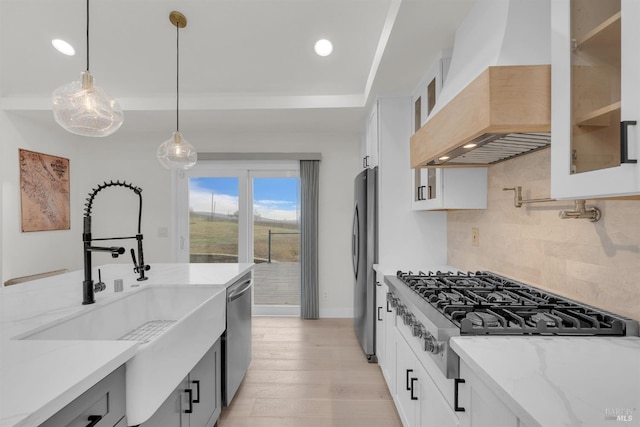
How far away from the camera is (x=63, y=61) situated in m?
3.09

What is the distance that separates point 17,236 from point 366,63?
4.24 meters

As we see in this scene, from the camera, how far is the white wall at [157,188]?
4.32 m

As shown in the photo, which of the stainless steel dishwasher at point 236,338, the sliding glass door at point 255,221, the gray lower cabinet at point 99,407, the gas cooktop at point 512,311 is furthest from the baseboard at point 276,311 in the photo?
the gray lower cabinet at point 99,407

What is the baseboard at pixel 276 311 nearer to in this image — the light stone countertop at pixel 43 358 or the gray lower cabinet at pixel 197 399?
the gray lower cabinet at pixel 197 399

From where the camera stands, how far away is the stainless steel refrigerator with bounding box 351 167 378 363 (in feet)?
9.61

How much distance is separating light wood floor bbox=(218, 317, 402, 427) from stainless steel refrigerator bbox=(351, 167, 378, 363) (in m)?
0.24

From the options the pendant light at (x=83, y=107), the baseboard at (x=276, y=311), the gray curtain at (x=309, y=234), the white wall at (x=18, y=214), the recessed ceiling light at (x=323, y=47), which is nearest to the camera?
the pendant light at (x=83, y=107)

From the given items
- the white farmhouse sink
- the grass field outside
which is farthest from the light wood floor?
the grass field outside

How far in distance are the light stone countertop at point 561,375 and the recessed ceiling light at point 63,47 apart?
12.6 feet

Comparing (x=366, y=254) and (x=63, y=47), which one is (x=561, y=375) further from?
(x=63, y=47)

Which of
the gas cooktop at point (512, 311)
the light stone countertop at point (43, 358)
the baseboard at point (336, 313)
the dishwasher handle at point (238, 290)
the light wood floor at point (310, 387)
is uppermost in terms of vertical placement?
the gas cooktop at point (512, 311)

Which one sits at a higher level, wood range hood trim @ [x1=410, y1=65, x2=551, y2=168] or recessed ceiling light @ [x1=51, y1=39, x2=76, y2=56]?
recessed ceiling light @ [x1=51, y1=39, x2=76, y2=56]

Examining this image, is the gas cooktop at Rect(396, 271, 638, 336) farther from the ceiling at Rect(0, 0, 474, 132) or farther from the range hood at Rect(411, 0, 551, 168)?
the ceiling at Rect(0, 0, 474, 132)

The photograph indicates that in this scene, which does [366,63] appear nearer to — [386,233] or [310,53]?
[310,53]
